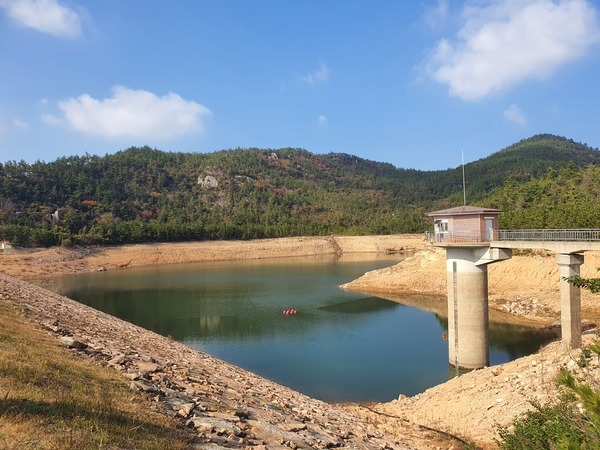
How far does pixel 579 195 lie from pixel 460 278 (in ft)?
133

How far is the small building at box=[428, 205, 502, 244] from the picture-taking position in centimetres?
1834

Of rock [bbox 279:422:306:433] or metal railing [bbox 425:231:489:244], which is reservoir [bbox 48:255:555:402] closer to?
metal railing [bbox 425:231:489:244]

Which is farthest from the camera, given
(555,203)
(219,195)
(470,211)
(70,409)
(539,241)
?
(219,195)

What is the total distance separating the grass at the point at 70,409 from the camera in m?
4.59

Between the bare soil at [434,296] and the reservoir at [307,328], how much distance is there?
7.12 feet

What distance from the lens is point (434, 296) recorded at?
119ft

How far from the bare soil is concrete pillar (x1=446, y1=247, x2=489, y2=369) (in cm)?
299

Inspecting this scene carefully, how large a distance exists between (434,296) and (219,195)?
91.5m

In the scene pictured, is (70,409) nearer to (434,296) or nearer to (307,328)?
(307,328)

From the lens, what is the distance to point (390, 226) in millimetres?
86125

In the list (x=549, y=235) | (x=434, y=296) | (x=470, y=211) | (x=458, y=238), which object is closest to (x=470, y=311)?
(x=458, y=238)

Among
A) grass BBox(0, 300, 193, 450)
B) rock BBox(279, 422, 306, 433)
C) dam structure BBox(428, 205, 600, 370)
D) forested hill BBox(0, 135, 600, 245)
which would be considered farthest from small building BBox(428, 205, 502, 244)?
forested hill BBox(0, 135, 600, 245)

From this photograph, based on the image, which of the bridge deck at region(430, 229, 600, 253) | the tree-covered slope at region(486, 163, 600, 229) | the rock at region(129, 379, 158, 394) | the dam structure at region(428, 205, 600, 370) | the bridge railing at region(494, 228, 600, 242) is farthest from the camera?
the tree-covered slope at region(486, 163, 600, 229)

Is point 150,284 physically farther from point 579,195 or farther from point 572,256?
point 579,195
